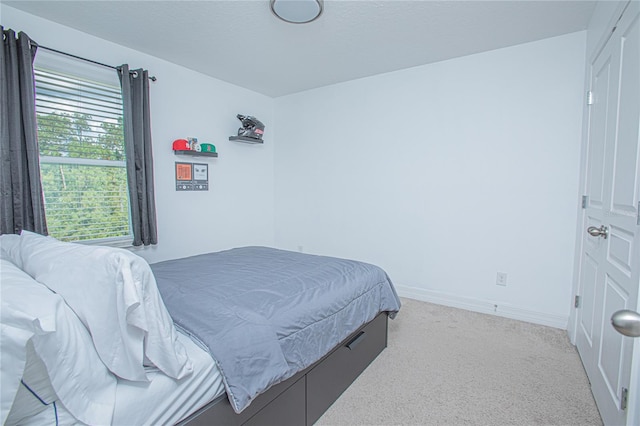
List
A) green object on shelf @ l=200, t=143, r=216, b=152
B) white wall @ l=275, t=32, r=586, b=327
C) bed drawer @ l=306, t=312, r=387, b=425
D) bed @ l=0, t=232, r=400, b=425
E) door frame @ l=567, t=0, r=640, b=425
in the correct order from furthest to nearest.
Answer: green object on shelf @ l=200, t=143, r=216, b=152 < white wall @ l=275, t=32, r=586, b=327 < door frame @ l=567, t=0, r=640, b=425 < bed drawer @ l=306, t=312, r=387, b=425 < bed @ l=0, t=232, r=400, b=425

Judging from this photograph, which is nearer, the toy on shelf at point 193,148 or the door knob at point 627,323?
the door knob at point 627,323

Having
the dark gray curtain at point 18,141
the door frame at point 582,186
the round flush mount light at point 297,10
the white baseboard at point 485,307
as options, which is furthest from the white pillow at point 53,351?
the white baseboard at point 485,307

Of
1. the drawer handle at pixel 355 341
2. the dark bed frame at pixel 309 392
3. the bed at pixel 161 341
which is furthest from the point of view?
the drawer handle at pixel 355 341

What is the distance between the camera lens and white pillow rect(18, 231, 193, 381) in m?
0.93

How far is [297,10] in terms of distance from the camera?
2.23m

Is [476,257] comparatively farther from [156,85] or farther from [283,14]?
[156,85]

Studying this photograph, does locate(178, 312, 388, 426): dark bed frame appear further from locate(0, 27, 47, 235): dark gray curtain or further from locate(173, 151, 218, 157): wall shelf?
locate(173, 151, 218, 157): wall shelf

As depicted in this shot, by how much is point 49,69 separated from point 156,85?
84 centimetres

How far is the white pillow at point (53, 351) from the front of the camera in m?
0.71

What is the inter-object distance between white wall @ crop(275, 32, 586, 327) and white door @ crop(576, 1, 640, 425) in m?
0.57

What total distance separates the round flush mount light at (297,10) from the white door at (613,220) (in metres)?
1.70

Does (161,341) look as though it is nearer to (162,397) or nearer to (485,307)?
(162,397)

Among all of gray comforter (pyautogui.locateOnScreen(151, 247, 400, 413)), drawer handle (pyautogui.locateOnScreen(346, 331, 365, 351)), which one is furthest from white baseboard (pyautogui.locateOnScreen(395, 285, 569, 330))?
drawer handle (pyautogui.locateOnScreen(346, 331, 365, 351))

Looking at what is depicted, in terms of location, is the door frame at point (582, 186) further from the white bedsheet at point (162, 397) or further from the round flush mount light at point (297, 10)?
the white bedsheet at point (162, 397)
